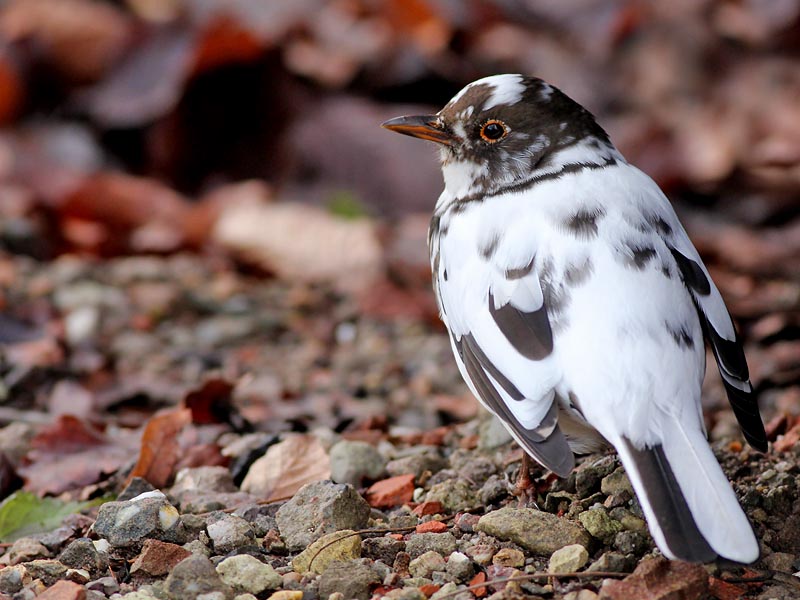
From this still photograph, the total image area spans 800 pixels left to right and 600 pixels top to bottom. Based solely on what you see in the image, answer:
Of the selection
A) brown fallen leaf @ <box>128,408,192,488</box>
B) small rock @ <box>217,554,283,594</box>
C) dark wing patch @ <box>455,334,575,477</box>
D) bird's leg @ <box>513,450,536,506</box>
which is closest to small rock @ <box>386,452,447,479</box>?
bird's leg @ <box>513,450,536,506</box>

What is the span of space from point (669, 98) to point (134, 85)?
12.0 feet

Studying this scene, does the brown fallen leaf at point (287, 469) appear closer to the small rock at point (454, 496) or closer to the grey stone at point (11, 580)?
the small rock at point (454, 496)

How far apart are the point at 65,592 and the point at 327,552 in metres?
0.58

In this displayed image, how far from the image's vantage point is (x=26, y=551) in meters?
2.75

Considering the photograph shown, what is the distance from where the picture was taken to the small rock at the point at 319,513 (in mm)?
2713

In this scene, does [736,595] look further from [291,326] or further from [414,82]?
[414,82]

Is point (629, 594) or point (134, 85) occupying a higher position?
point (134, 85)

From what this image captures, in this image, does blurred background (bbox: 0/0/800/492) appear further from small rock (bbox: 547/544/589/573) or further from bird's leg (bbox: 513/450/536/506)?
small rock (bbox: 547/544/589/573)

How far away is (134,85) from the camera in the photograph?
724cm

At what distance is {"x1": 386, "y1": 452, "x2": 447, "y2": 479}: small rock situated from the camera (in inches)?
126

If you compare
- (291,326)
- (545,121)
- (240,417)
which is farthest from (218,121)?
(545,121)

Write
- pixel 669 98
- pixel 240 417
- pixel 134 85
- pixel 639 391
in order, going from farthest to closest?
pixel 669 98
pixel 134 85
pixel 240 417
pixel 639 391

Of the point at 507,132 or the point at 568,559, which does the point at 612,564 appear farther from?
the point at 507,132

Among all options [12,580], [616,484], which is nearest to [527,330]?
[616,484]
